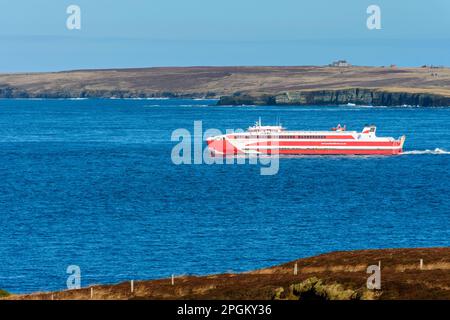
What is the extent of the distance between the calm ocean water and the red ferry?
433 cm

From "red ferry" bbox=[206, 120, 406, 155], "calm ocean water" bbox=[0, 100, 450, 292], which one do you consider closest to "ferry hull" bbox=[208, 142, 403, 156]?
"red ferry" bbox=[206, 120, 406, 155]

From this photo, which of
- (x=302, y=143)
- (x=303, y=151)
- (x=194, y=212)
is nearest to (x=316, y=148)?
(x=303, y=151)

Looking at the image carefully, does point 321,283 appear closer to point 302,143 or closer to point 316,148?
point 302,143

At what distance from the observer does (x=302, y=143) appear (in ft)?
488

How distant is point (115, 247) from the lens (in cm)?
6975

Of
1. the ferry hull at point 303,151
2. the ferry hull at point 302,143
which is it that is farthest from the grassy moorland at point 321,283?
the ferry hull at point 303,151

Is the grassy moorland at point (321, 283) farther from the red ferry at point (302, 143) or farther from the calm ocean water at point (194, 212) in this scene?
the red ferry at point (302, 143)

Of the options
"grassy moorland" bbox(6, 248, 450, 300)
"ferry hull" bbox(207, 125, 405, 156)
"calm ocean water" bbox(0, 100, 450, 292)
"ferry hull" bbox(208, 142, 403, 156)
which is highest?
"ferry hull" bbox(207, 125, 405, 156)

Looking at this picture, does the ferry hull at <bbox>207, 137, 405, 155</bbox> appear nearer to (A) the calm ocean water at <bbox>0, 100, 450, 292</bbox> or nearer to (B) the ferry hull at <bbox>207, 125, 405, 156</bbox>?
(B) the ferry hull at <bbox>207, 125, 405, 156</bbox>

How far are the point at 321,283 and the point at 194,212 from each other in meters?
50.4

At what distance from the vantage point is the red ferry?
146500 millimetres

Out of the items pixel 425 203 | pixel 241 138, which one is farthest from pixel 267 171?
pixel 425 203

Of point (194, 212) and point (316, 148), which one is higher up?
point (316, 148)
